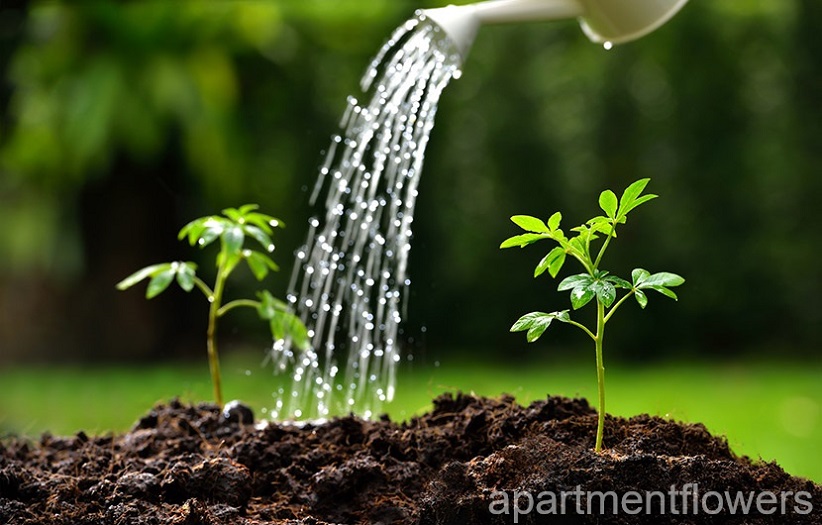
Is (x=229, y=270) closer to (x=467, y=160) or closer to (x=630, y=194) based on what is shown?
(x=630, y=194)

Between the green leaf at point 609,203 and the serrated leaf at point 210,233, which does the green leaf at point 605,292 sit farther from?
the serrated leaf at point 210,233

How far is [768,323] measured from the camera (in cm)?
512

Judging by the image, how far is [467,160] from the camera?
17.5ft

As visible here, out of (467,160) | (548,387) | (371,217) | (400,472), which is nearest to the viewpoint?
(400,472)

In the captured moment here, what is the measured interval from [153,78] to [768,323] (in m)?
3.45

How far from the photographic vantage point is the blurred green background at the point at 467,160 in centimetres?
501

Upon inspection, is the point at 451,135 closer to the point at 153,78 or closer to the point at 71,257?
the point at 153,78

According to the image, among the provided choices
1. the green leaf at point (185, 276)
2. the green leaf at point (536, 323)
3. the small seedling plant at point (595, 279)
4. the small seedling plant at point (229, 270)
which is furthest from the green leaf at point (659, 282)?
the green leaf at point (185, 276)

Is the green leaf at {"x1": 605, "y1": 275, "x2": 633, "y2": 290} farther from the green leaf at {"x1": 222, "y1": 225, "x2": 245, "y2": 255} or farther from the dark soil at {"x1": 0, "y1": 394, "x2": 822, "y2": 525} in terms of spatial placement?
the green leaf at {"x1": 222, "y1": 225, "x2": 245, "y2": 255}

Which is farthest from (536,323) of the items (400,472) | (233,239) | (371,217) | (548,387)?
(548,387)

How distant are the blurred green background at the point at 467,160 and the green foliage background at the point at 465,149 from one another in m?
0.01

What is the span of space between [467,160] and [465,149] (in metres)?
0.07

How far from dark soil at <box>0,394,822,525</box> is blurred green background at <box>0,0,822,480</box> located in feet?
10.7

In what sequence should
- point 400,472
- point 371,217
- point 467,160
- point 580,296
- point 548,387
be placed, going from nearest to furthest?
point 580,296 < point 400,472 < point 371,217 < point 548,387 < point 467,160
